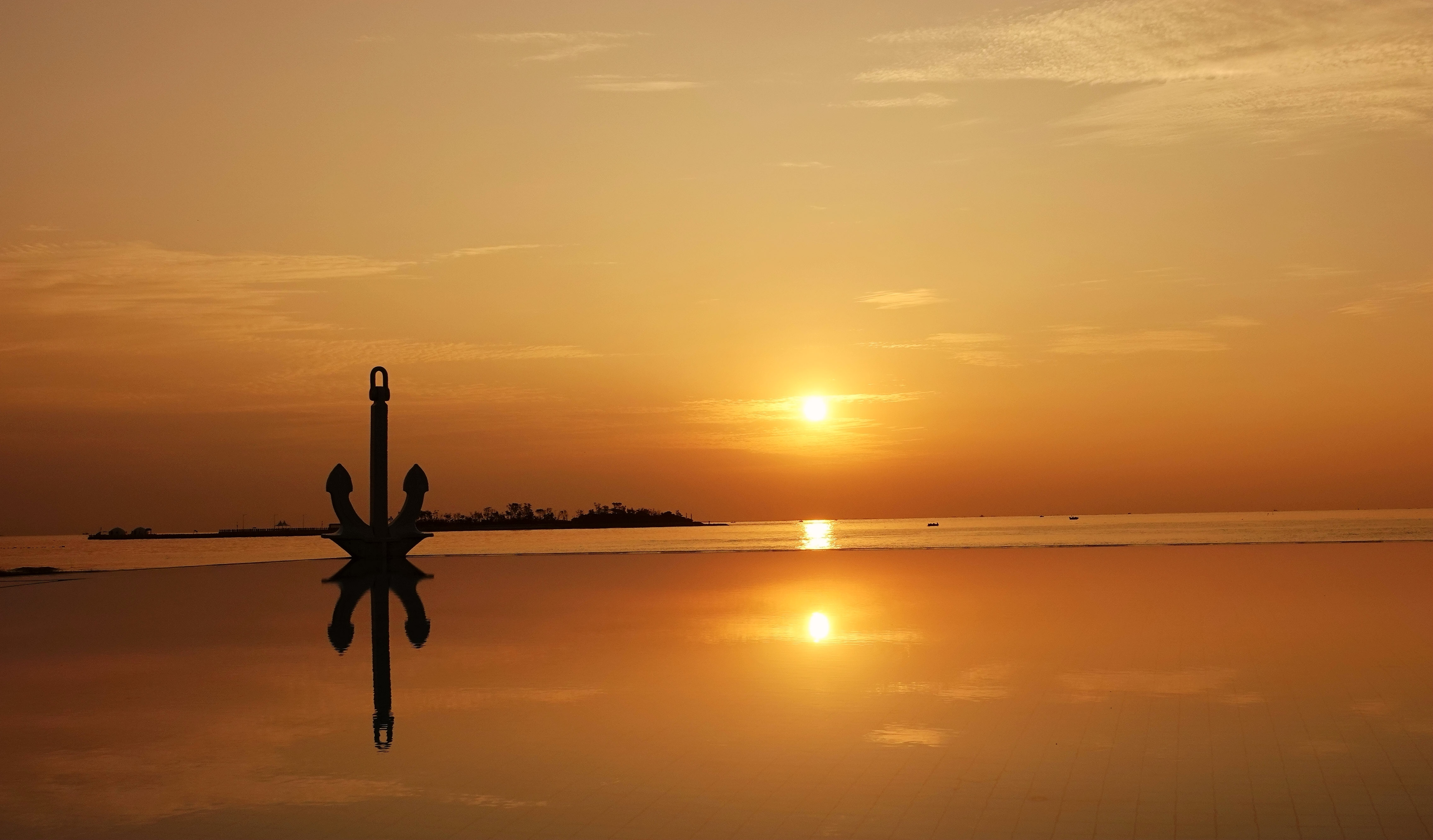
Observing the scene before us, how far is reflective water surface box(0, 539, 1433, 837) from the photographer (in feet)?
21.2

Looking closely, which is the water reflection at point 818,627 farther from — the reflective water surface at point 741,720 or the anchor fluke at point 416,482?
the anchor fluke at point 416,482

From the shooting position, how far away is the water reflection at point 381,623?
32.3ft

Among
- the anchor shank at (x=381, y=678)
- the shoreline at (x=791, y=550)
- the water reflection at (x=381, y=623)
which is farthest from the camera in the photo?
the shoreline at (x=791, y=550)

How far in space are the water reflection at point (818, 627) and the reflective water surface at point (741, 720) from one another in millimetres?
103

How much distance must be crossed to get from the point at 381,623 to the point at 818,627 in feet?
22.0

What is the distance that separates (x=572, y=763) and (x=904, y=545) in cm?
4353

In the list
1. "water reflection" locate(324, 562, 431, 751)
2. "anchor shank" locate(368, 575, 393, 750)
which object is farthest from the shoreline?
"anchor shank" locate(368, 575, 393, 750)

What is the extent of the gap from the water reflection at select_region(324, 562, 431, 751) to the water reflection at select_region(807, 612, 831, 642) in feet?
16.1

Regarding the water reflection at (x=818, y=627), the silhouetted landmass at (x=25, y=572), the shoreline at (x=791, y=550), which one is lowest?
the water reflection at (x=818, y=627)

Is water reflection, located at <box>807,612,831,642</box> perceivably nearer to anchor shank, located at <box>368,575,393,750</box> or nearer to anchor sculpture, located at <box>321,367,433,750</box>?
anchor shank, located at <box>368,575,393,750</box>

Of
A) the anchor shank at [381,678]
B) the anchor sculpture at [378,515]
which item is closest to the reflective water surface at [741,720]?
the anchor shank at [381,678]

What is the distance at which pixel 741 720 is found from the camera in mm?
9156

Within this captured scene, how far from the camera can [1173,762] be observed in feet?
24.5

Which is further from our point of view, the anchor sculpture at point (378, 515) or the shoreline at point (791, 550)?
the shoreline at point (791, 550)
